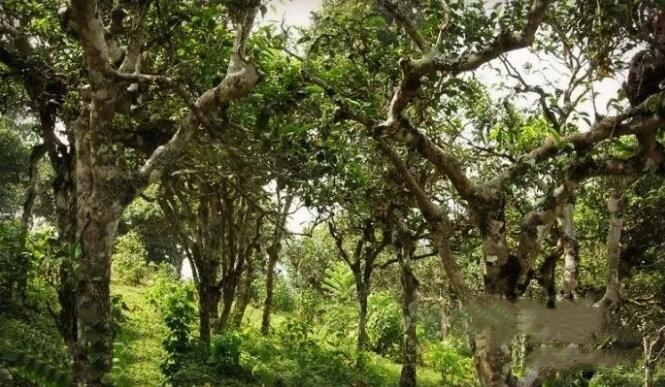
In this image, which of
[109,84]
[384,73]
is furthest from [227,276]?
[109,84]

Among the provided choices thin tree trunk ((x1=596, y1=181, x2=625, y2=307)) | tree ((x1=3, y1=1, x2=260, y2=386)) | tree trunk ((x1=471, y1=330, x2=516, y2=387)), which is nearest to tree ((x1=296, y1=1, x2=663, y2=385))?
tree trunk ((x1=471, y1=330, x2=516, y2=387))

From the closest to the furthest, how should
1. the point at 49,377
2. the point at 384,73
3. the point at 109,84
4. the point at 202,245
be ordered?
the point at 49,377
the point at 109,84
the point at 384,73
the point at 202,245

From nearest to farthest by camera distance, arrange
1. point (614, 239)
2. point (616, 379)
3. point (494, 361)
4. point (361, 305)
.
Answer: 1. point (494, 361)
2. point (614, 239)
3. point (361, 305)
4. point (616, 379)

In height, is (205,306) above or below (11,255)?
below

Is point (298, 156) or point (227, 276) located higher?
point (298, 156)

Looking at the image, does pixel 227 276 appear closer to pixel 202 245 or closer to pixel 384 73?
pixel 202 245

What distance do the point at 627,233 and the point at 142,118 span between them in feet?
35.2

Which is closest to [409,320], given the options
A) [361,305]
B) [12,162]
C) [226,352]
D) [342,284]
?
[361,305]

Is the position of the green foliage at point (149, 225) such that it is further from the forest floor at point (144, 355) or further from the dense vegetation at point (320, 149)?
the dense vegetation at point (320, 149)

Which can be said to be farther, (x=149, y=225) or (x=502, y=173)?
(x=149, y=225)

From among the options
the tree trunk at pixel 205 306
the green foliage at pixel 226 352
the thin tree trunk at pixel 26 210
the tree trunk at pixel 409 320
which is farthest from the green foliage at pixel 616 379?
the thin tree trunk at pixel 26 210

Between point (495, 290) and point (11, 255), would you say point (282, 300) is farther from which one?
point (495, 290)

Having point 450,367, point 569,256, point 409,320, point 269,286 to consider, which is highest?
point 269,286

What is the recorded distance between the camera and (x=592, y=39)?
7.77 metres
